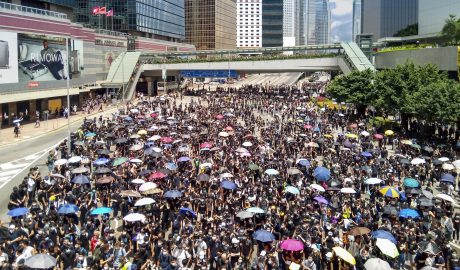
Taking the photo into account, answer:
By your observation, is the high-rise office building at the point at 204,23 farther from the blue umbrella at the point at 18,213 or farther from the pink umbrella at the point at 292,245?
the pink umbrella at the point at 292,245

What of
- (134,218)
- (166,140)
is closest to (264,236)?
(134,218)

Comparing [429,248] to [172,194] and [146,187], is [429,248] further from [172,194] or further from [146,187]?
[146,187]

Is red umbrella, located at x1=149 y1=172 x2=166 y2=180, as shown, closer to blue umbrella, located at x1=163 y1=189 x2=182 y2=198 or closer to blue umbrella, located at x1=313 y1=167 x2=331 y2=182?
blue umbrella, located at x1=163 y1=189 x2=182 y2=198

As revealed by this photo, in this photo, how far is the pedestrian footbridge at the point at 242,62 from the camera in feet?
224

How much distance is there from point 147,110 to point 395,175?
109 feet

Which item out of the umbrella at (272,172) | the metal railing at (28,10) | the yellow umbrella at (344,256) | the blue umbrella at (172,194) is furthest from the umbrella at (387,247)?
the metal railing at (28,10)

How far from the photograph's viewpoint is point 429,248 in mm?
14828

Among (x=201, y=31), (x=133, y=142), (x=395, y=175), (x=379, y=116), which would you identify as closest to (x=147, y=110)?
(x=133, y=142)

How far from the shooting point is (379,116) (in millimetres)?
50844

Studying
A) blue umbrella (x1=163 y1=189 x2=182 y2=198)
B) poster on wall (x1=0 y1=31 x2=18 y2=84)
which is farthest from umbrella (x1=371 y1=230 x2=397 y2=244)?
poster on wall (x1=0 y1=31 x2=18 y2=84)

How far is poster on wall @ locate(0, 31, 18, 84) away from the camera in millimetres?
47062

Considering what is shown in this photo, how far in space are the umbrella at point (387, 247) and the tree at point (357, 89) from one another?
34.3 meters

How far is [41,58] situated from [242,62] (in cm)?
3235

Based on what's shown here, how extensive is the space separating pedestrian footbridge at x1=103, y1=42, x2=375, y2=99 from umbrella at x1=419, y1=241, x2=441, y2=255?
Answer: 1957 inches
